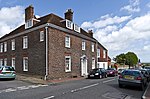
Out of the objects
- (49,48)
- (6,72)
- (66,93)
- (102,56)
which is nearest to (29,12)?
(49,48)

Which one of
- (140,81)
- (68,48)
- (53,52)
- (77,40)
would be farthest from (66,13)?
(140,81)

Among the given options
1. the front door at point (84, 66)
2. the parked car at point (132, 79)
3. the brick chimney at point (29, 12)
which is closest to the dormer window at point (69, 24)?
the brick chimney at point (29, 12)

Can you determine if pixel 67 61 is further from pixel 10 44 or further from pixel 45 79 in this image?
pixel 10 44

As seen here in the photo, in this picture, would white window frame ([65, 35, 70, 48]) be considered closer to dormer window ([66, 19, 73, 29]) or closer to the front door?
dormer window ([66, 19, 73, 29])

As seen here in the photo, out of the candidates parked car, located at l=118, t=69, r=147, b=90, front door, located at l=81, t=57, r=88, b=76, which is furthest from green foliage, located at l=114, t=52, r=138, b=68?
parked car, located at l=118, t=69, r=147, b=90

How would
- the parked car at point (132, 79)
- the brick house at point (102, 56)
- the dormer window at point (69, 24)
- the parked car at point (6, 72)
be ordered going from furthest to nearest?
the brick house at point (102, 56) → the dormer window at point (69, 24) → the parked car at point (6, 72) → the parked car at point (132, 79)

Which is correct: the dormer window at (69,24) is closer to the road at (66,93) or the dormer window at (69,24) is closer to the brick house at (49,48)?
the brick house at (49,48)

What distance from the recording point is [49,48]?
20766 millimetres

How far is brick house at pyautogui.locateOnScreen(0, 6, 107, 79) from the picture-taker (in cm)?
2102

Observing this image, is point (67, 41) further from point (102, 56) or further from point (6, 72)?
point (102, 56)

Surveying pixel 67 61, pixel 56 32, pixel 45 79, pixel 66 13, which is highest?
pixel 66 13

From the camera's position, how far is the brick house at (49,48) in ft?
68.9

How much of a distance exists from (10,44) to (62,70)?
1076 centimetres

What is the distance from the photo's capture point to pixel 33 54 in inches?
892
